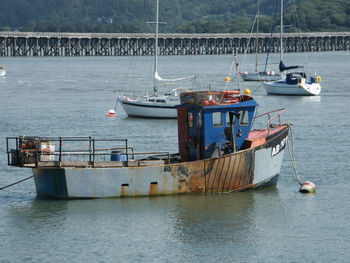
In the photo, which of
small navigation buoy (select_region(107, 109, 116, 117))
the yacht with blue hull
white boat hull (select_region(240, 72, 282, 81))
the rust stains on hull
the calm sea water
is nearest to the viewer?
the calm sea water

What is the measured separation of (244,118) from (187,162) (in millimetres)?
2828

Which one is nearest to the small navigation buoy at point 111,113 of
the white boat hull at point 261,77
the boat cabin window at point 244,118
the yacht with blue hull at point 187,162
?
the yacht with blue hull at point 187,162

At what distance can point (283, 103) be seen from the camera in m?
66.2

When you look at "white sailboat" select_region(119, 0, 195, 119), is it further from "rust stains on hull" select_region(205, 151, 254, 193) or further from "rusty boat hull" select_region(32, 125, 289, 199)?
"rusty boat hull" select_region(32, 125, 289, 199)

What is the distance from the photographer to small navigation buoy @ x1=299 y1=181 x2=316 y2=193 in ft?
95.8

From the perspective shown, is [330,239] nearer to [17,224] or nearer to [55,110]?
[17,224]

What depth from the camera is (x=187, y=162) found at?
2661 centimetres

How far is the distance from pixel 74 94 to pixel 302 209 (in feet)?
168

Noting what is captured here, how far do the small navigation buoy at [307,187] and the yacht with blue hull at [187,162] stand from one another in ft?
5.55

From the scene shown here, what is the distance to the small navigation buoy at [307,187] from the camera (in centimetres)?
2920

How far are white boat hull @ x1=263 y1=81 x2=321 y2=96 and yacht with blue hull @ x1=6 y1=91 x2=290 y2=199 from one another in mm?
44043

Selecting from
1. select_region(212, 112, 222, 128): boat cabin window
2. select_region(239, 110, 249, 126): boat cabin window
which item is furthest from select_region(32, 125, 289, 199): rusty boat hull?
select_region(212, 112, 222, 128): boat cabin window

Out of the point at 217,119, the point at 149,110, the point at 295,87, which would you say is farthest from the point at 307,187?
the point at 295,87

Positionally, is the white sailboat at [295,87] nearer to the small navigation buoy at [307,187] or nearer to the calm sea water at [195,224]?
the calm sea water at [195,224]
